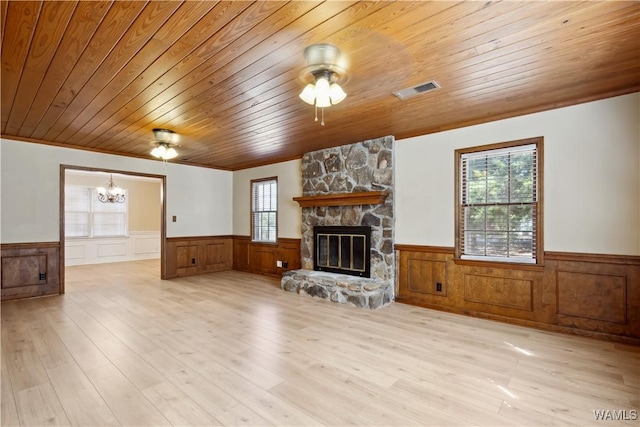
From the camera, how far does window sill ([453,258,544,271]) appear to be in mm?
3608

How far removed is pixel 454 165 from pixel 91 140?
5.48 metres

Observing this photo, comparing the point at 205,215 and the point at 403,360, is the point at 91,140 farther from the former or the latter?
the point at 403,360

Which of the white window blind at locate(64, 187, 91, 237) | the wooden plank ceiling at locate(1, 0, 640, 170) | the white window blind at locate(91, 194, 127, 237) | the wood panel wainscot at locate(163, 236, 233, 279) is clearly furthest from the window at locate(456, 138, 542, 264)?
the white window blind at locate(64, 187, 91, 237)

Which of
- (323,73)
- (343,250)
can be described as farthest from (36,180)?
(323,73)

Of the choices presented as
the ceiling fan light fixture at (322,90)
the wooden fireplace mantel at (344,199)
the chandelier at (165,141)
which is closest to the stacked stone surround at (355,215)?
the wooden fireplace mantel at (344,199)

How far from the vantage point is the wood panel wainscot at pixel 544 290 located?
10.3 ft

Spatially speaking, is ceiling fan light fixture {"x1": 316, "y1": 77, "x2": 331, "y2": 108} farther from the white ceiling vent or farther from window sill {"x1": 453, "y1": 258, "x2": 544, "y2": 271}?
window sill {"x1": 453, "y1": 258, "x2": 544, "y2": 271}

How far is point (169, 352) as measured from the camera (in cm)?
290

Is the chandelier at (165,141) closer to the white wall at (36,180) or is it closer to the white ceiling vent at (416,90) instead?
the white wall at (36,180)

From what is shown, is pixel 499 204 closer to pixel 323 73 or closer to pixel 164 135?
pixel 323 73

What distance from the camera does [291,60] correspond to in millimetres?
2445

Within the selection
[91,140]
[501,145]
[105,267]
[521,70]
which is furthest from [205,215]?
[521,70]

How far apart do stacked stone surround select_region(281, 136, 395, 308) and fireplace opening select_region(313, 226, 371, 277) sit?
9 cm

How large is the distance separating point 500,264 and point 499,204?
73 centimetres
